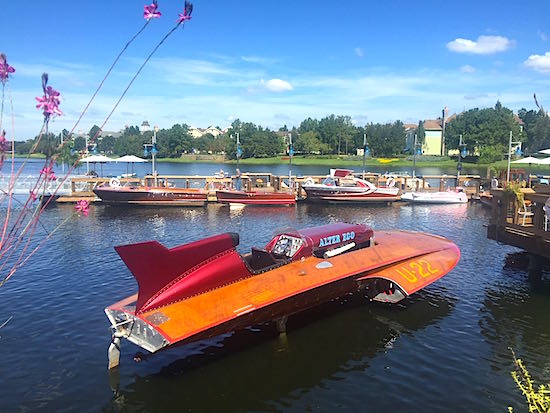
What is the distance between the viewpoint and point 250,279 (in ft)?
39.7

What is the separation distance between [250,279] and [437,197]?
35074mm

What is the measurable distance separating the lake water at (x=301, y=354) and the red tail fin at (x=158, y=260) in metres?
2.36

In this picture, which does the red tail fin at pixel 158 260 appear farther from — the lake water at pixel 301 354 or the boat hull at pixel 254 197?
the boat hull at pixel 254 197

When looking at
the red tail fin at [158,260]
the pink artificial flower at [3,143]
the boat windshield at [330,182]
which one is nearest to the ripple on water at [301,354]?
the red tail fin at [158,260]

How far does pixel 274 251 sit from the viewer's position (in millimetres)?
14578

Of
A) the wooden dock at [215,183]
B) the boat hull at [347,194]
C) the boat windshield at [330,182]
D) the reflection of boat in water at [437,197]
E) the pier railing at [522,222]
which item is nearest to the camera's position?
the pier railing at [522,222]

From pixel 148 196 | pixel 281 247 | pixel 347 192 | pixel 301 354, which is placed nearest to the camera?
pixel 301 354

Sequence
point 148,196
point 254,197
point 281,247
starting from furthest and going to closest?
point 254,197, point 148,196, point 281,247

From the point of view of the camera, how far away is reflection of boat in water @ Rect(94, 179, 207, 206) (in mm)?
38531

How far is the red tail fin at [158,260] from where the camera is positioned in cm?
986

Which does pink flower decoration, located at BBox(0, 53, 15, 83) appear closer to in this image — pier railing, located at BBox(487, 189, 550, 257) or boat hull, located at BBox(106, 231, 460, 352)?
boat hull, located at BBox(106, 231, 460, 352)

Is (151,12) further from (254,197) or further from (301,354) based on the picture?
(254,197)

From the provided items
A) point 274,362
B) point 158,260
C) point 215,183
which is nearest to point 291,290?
point 274,362

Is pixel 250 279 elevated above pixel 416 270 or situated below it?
above
